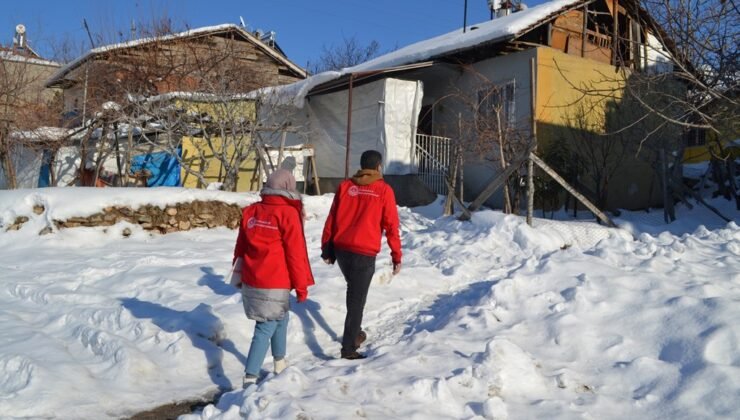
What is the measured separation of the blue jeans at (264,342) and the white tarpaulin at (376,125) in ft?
30.3

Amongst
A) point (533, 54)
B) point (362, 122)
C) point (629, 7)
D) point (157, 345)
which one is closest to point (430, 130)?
point (362, 122)

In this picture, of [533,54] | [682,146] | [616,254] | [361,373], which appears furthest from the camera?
[533,54]

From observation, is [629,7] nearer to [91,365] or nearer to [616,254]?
[616,254]

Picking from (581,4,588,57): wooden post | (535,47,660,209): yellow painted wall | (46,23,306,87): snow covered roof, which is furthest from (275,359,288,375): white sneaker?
(46,23,306,87): snow covered roof

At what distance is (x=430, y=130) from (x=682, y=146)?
6.38m

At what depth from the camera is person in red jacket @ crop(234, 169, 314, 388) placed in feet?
13.6

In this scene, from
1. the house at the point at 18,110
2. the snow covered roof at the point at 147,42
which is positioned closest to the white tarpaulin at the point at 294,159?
the house at the point at 18,110

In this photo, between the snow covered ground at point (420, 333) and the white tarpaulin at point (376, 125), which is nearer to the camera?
the snow covered ground at point (420, 333)

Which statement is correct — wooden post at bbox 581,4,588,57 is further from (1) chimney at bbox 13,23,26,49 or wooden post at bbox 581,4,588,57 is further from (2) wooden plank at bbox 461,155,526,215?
(1) chimney at bbox 13,23,26,49

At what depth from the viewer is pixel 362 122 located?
47.3ft

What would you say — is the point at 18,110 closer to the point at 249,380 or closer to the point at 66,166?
the point at 66,166

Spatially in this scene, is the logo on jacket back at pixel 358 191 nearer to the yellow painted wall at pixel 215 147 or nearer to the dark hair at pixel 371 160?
the dark hair at pixel 371 160

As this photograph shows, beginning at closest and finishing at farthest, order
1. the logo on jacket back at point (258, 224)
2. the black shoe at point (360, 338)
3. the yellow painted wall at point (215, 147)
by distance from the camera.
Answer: the logo on jacket back at point (258, 224)
the black shoe at point (360, 338)
the yellow painted wall at point (215, 147)

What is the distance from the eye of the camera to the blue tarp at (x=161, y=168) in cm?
1583
